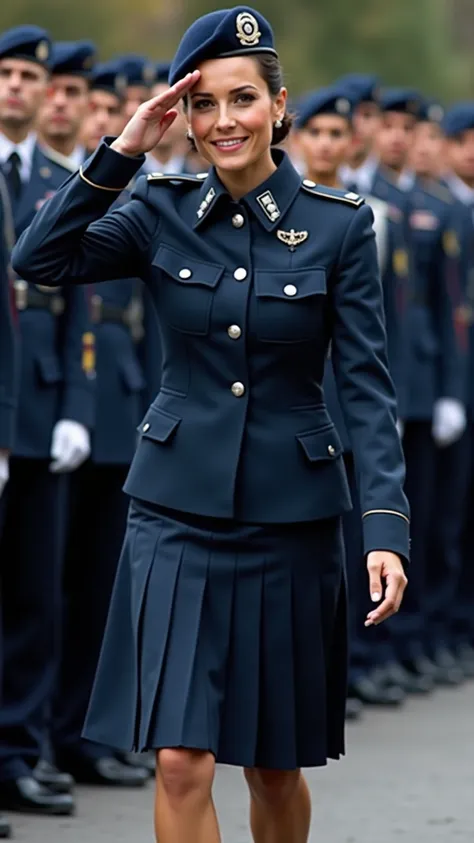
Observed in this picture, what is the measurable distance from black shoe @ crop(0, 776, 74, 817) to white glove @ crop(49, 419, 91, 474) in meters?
0.92

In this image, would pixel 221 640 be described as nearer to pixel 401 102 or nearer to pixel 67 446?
pixel 67 446

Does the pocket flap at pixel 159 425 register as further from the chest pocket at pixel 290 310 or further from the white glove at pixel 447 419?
the white glove at pixel 447 419

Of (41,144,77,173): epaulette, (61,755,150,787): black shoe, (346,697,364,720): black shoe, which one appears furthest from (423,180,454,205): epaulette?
(61,755,150,787): black shoe

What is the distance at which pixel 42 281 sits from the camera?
5211 mm

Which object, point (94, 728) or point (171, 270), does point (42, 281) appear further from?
point (94, 728)

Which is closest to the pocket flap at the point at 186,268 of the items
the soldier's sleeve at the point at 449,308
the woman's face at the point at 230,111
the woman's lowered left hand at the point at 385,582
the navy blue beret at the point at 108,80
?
the woman's face at the point at 230,111

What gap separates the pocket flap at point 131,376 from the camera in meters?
8.06

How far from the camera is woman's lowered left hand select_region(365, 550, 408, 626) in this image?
16.2 feet

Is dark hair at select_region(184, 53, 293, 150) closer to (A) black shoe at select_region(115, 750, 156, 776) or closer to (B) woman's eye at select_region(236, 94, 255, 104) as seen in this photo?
(B) woman's eye at select_region(236, 94, 255, 104)

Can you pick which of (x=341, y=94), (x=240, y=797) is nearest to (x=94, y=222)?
(x=240, y=797)

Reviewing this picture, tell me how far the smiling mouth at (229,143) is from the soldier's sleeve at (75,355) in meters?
2.42

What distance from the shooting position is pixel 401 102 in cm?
1083

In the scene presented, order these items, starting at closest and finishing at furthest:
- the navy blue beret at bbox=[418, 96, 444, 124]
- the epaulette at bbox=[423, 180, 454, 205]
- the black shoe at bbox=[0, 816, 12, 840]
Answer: the black shoe at bbox=[0, 816, 12, 840], the epaulette at bbox=[423, 180, 454, 205], the navy blue beret at bbox=[418, 96, 444, 124]

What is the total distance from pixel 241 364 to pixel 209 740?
77cm
